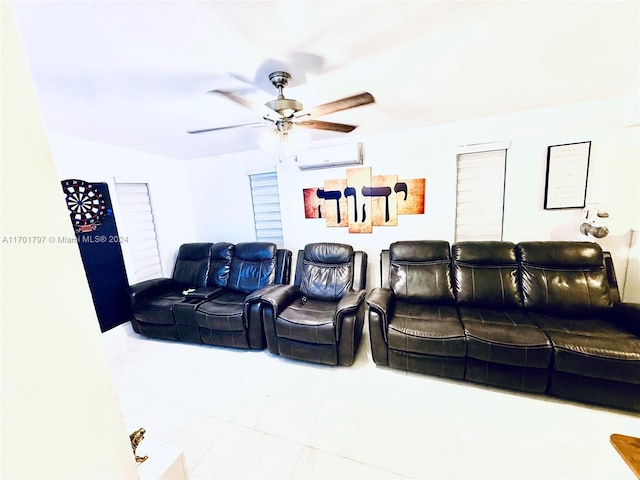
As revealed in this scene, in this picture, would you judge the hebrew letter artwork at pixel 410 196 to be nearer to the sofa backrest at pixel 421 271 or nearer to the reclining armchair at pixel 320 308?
the sofa backrest at pixel 421 271

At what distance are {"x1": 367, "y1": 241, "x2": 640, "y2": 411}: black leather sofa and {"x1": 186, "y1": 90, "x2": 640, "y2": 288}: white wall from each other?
35cm

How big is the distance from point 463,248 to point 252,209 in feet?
8.96

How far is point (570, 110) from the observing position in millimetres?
2336

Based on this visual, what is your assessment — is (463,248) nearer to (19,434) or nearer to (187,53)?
(187,53)

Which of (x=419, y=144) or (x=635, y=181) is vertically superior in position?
(x=419, y=144)

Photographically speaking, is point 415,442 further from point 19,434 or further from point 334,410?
point 19,434

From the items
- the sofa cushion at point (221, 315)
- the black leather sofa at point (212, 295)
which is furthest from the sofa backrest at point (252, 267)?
the sofa cushion at point (221, 315)

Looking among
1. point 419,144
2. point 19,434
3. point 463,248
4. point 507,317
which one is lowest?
point 507,317

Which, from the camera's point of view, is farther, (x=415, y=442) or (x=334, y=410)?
(x=334, y=410)

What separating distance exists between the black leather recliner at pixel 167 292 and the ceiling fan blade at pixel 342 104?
2.52 metres

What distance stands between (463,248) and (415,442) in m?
1.76

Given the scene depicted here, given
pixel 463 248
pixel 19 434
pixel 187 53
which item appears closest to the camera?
pixel 19 434

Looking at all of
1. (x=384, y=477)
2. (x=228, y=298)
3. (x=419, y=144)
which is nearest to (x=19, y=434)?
(x=384, y=477)

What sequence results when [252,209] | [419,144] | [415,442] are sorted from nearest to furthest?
[415,442] → [419,144] → [252,209]
